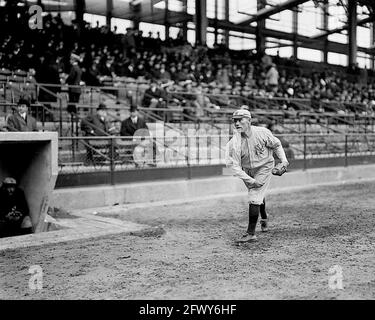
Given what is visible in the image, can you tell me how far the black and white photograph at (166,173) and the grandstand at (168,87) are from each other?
0.07 meters

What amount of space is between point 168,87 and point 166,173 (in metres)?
6.43

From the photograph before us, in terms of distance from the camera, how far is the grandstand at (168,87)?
42.1ft

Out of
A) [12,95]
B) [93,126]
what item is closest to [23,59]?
[12,95]

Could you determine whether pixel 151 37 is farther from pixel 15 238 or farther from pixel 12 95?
pixel 15 238

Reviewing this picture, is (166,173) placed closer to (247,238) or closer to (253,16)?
(247,238)

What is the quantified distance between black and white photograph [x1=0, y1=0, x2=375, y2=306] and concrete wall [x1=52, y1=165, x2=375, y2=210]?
1.4 inches

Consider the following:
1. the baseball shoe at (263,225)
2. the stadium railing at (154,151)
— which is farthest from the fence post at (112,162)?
the baseball shoe at (263,225)

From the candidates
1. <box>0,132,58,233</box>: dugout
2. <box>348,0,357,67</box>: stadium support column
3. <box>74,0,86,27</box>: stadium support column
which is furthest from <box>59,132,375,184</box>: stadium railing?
<box>348,0,357,67</box>: stadium support column

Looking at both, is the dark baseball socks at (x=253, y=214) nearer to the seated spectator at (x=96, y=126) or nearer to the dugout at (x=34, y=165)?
the dugout at (x=34, y=165)

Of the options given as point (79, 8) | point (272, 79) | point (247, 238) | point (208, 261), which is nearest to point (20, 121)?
point (247, 238)

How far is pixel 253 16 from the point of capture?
1405 inches

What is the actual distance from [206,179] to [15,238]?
636 cm

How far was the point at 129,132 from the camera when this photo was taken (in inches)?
499

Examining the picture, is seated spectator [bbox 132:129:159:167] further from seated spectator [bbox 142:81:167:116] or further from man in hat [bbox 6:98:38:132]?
seated spectator [bbox 142:81:167:116]
